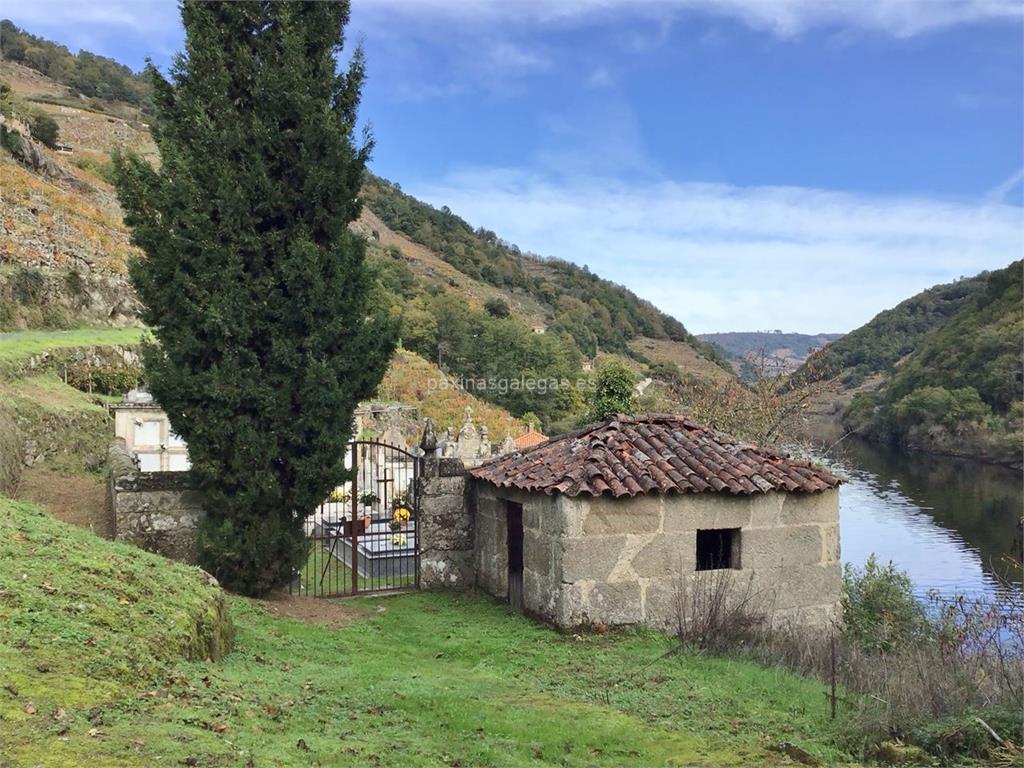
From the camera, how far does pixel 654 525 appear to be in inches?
351

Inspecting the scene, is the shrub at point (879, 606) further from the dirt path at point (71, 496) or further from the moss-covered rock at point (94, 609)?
the dirt path at point (71, 496)

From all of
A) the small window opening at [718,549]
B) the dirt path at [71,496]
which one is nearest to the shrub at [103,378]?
the dirt path at [71,496]

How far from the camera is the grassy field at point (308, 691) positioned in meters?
→ 3.72

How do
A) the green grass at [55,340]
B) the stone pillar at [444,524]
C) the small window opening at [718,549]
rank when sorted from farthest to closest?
1. the green grass at [55,340]
2. the stone pillar at [444,524]
3. the small window opening at [718,549]

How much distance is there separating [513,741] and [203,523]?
5667 mm

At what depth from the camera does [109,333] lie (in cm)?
2311

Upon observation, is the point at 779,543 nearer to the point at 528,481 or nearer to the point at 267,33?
the point at 528,481

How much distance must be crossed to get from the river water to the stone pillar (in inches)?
561

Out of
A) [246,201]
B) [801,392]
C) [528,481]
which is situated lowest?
[528,481]

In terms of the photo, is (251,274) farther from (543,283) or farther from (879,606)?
(543,283)

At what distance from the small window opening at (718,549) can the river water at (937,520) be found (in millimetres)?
12199

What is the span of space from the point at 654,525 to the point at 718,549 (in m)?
1.88

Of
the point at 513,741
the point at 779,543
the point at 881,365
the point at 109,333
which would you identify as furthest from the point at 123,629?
the point at 881,365

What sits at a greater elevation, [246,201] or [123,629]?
[246,201]
